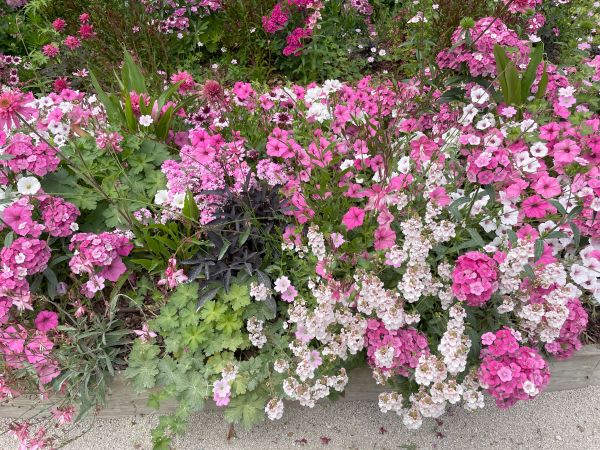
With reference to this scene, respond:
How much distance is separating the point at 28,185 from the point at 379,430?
183 cm

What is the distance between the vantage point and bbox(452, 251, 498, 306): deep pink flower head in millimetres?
1583

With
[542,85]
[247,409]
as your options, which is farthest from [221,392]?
[542,85]

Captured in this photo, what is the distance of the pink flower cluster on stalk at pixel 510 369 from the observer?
1615 millimetres

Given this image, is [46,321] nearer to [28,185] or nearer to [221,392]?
[28,185]

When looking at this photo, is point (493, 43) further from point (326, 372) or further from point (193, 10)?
point (193, 10)

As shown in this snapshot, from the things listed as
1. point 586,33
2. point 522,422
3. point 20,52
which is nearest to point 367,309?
point 522,422

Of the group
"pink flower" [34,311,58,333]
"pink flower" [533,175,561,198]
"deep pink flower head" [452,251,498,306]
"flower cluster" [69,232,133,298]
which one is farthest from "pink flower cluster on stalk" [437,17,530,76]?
"pink flower" [34,311,58,333]

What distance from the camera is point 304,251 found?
1.90 meters

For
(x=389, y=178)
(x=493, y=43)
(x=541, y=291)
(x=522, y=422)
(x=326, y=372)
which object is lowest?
(x=522, y=422)

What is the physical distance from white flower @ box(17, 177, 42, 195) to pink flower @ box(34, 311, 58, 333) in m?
0.52

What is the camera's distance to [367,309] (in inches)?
68.4

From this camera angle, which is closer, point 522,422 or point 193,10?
point 522,422

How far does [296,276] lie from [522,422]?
3.78ft

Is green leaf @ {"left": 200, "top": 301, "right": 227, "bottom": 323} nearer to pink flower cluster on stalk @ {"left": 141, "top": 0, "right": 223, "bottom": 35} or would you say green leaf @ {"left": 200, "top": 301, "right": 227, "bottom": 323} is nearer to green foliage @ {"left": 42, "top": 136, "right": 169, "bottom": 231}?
green foliage @ {"left": 42, "top": 136, "right": 169, "bottom": 231}
